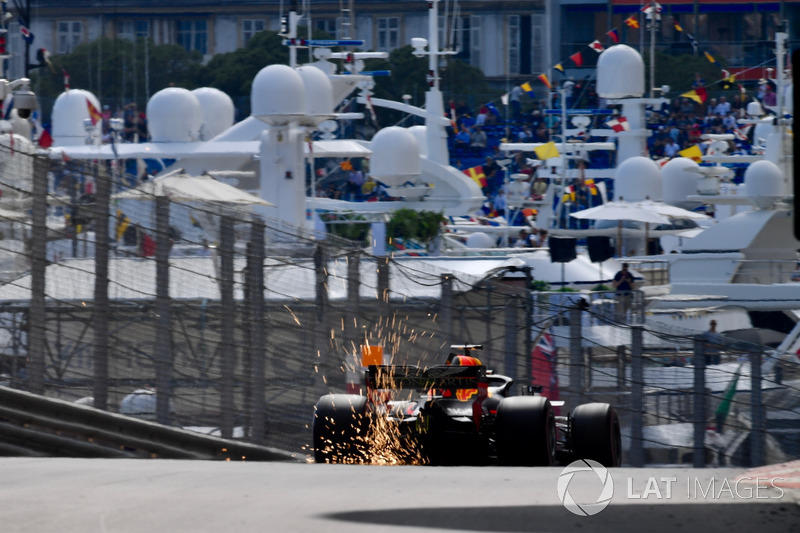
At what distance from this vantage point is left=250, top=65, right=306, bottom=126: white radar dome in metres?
22.5

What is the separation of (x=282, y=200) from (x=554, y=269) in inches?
218

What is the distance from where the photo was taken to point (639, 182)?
2591cm

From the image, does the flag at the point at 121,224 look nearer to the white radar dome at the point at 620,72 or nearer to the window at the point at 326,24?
the white radar dome at the point at 620,72

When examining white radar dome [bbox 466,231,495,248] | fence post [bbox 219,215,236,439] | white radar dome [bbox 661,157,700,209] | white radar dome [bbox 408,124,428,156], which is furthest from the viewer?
white radar dome [bbox 408,124,428,156]

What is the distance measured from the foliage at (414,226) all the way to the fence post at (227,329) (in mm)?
16562

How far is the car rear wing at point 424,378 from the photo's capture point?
302 inches

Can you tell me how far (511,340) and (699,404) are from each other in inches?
60.3

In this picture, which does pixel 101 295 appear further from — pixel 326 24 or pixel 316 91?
pixel 326 24

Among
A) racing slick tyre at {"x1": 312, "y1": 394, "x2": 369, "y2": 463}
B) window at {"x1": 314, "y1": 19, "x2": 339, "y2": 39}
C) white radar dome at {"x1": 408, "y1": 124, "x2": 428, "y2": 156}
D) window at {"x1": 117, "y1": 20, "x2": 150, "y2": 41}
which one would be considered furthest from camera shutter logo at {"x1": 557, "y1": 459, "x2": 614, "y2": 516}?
window at {"x1": 117, "y1": 20, "x2": 150, "y2": 41}

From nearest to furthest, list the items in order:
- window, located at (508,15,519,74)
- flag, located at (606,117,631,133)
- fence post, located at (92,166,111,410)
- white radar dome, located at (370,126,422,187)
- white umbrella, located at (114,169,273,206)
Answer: fence post, located at (92,166,111,410), white umbrella, located at (114,169,273,206), white radar dome, located at (370,126,422,187), flag, located at (606,117,631,133), window, located at (508,15,519,74)

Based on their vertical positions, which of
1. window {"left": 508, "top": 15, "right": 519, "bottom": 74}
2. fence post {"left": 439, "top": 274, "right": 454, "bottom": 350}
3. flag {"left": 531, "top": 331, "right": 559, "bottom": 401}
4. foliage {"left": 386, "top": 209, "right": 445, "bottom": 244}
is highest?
window {"left": 508, "top": 15, "right": 519, "bottom": 74}

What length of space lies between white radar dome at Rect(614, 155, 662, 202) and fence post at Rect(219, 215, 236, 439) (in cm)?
1865

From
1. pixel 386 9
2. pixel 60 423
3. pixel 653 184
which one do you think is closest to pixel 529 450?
pixel 60 423

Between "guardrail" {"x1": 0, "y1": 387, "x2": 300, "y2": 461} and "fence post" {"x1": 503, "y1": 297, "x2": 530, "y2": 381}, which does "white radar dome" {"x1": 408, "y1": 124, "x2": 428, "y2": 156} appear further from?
"guardrail" {"x1": 0, "y1": 387, "x2": 300, "y2": 461}
